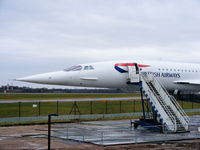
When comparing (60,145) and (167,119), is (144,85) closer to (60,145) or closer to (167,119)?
→ (167,119)

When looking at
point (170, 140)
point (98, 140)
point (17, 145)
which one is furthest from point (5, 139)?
point (170, 140)

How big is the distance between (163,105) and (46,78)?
23.7ft

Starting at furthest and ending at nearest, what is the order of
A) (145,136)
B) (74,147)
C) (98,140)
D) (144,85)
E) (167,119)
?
1. (144,85)
2. (167,119)
3. (145,136)
4. (98,140)
5. (74,147)

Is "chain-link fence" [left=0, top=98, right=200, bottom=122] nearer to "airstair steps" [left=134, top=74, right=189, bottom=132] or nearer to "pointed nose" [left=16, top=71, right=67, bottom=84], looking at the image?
"pointed nose" [left=16, top=71, right=67, bottom=84]

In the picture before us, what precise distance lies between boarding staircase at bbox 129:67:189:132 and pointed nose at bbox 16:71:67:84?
16.6ft

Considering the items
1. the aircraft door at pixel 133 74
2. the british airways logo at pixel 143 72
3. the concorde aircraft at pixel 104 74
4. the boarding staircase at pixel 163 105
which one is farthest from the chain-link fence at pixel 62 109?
the boarding staircase at pixel 163 105

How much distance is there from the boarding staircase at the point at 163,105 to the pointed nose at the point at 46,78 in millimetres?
5070

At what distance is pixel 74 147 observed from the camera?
14.6 meters

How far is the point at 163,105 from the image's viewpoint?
20.8 m

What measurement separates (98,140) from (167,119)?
522 centimetres

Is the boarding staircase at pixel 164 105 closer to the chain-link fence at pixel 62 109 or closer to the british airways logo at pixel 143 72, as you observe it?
the british airways logo at pixel 143 72

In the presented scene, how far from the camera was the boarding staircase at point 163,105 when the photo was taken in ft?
65.2

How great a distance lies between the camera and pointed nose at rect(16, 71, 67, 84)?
831 inches

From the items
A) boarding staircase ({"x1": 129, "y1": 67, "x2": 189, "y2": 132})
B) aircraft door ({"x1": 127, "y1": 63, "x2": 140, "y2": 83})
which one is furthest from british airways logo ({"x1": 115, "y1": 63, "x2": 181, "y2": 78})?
boarding staircase ({"x1": 129, "y1": 67, "x2": 189, "y2": 132})
